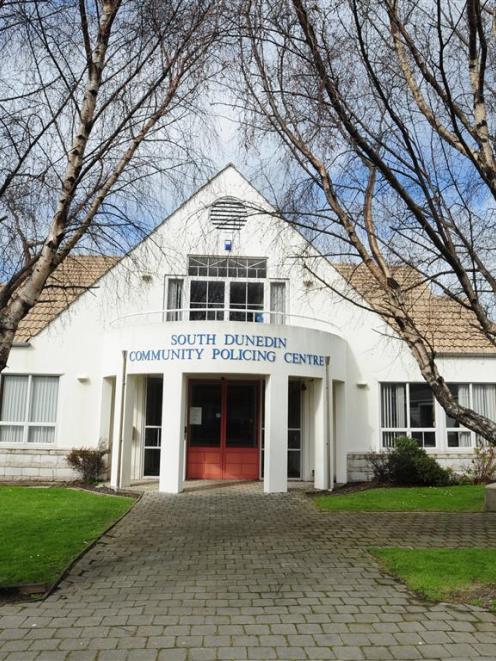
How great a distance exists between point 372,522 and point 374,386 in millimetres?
6684

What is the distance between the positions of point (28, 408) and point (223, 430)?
5.53 m

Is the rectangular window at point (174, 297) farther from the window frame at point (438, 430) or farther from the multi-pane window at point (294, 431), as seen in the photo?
the window frame at point (438, 430)

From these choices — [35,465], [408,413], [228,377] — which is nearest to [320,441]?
[228,377]

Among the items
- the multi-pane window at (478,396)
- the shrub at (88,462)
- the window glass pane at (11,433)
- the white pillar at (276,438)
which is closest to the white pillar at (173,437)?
the white pillar at (276,438)

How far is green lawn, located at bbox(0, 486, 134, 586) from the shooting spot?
6949mm

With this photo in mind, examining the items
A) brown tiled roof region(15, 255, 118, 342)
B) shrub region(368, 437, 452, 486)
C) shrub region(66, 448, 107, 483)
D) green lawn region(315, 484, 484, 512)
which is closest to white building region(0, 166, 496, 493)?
shrub region(66, 448, 107, 483)

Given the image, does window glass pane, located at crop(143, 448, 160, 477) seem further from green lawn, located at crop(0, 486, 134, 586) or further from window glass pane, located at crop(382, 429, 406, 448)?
window glass pane, located at crop(382, 429, 406, 448)

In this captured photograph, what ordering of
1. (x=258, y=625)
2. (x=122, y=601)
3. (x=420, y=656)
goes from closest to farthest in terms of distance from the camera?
1. (x=420, y=656)
2. (x=258, y=625)
3. (x=122, y=601)

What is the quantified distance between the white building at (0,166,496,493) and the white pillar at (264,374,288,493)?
0.05 meters

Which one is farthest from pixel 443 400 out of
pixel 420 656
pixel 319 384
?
pixel 319 384

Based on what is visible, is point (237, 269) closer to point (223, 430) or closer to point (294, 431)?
point (223, 430)

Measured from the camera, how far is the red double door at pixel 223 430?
15.2 metres

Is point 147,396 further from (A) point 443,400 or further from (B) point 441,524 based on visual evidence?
(A) point 443,400

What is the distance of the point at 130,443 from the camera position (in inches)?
561
